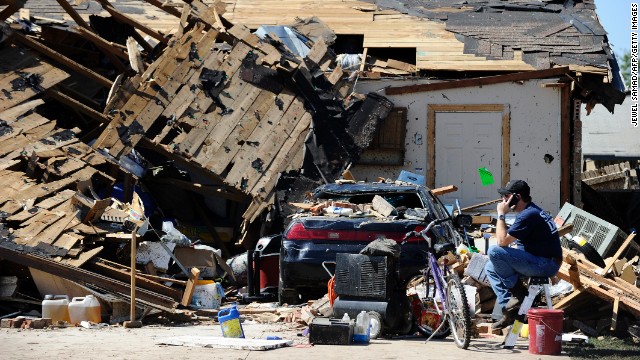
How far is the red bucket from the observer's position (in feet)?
33.5

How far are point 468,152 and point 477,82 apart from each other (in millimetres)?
1337

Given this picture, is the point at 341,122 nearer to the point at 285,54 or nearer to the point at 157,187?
the point at 285,54

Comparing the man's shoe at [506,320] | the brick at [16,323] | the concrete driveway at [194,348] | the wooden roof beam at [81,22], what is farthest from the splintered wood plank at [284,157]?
the man's shoe at [506,320]

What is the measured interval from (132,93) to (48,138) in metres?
2.13

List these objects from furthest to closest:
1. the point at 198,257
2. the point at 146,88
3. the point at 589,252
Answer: the point at 146,88, the point at 589,252, the point at 198,257

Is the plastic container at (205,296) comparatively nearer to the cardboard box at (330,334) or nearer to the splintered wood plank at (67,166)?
the splintered wood plank at (67,166)

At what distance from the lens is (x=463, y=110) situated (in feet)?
68.8

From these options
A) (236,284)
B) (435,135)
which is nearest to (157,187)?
(236,284)

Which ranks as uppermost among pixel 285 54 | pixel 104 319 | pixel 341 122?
pixel 285 54

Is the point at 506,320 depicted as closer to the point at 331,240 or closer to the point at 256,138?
the point at 331,240

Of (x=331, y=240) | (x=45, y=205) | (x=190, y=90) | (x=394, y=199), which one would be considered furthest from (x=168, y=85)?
(x=331, y=240)

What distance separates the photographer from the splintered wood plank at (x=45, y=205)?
14277 mm

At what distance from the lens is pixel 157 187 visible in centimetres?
1916

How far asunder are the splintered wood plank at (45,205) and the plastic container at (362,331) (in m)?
5.27
